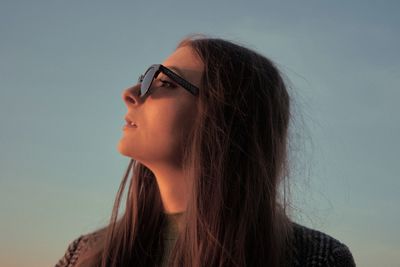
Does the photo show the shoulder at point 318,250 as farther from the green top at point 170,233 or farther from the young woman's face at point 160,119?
the young woman's face at point 160,119

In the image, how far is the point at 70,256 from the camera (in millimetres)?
3455

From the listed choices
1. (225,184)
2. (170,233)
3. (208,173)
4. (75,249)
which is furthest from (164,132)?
(75,249)

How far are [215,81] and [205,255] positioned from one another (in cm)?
111

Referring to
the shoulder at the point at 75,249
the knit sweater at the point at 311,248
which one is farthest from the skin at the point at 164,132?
the shoulder at the point at 75,249

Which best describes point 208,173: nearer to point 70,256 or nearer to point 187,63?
point 187,63

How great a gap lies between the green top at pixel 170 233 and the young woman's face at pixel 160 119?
1.13ft

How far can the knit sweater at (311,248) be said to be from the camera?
2914mm

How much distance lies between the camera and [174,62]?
11.4ft

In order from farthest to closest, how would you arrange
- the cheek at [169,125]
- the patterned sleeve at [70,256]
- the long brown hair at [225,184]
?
the patterned sleeve at [70,256] → the cheek at [169,125] → the long brown hair at [225,184]

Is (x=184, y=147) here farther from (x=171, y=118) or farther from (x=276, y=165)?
(x=276, y=165)

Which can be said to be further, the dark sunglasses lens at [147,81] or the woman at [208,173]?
the dark sunglasses lens at [147,81]

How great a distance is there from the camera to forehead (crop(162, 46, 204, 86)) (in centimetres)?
Result: 333

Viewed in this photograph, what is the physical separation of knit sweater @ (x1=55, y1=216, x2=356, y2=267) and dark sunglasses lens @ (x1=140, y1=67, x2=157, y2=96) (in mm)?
819

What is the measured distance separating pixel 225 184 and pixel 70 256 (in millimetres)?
1221
